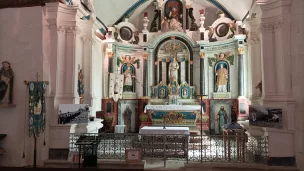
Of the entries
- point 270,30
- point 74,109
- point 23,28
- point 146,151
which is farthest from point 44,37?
point 270,30

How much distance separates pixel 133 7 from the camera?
13586 millimetres

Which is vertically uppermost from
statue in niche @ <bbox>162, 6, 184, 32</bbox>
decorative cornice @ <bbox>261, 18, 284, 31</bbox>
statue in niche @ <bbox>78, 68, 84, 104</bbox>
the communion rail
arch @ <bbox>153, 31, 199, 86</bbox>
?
statue in niche @ <bbox>162, 6, 184, 32</bbox>

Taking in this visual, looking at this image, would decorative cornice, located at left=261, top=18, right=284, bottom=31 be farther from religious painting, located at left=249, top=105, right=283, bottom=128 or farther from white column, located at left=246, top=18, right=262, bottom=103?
religious painting, located at left=249, top=105, right=283, bottom=128

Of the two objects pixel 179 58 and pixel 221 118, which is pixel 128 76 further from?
pixel 221 118

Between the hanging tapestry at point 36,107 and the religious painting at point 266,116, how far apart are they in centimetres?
555

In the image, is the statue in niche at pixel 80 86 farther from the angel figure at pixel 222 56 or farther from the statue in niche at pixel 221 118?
the angel figure at pixel 222 56

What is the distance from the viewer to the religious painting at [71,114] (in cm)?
694

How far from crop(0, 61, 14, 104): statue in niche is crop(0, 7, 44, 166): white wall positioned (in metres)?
0.10

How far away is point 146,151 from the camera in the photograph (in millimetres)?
7500

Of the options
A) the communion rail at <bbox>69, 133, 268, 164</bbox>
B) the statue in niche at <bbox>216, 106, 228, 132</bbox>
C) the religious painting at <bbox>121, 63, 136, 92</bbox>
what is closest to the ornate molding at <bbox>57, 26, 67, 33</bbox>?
the communion rail at <bbox>69, 133, 268, 164</bbox>

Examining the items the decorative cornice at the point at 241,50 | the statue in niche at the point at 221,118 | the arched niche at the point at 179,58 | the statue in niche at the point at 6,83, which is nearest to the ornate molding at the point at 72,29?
the statue in niche at the point at 6,83

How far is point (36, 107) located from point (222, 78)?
8.35 meters

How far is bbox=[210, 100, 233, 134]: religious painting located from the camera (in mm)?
11883

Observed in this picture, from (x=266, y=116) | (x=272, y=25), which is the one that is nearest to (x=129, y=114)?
(x=266, y=116)
